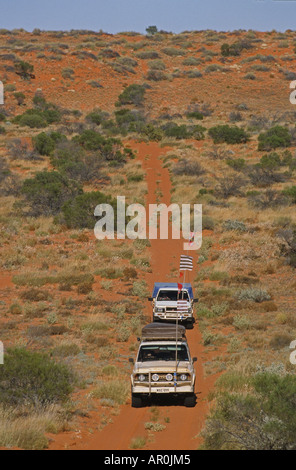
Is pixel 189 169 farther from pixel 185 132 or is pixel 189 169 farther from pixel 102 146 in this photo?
pixel 185 132

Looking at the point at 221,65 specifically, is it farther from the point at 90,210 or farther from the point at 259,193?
the point at 90,210

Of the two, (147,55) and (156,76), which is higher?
(147,55)

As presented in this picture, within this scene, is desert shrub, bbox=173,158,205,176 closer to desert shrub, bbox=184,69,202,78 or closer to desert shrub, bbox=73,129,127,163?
desert shrub, bbox=73,129,127,163

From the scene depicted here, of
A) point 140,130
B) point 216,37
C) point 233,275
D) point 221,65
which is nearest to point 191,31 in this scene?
point 216,37

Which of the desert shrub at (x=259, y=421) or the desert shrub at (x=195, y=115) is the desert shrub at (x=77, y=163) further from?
the desert shrub at (x=259, y=421)

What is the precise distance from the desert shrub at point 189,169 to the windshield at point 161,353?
33688mm

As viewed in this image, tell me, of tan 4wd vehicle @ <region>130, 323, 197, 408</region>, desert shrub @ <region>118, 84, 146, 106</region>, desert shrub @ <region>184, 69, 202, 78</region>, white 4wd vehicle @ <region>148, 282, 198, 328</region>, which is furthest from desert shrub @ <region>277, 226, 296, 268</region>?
desert shrub @ <region>184, 69, 202, 78</region>

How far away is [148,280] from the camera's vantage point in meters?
26.3

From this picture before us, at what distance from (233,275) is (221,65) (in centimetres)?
6956

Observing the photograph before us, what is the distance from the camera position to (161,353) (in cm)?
1381

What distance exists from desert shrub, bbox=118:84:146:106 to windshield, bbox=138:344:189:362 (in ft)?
202

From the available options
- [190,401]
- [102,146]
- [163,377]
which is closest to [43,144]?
[102,146]

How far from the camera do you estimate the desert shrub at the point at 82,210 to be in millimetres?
34125

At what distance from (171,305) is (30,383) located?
8571 millimetres
